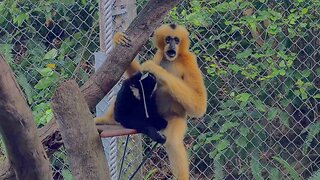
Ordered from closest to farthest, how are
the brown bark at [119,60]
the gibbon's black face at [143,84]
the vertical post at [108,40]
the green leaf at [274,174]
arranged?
the brown bark at [119,60], the gibbon's black face at [143,84], the vertical post at [108,40], the green leaf at [274,174]

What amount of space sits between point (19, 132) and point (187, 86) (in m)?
1.64

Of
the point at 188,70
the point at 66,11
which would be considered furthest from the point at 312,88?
the point at 66,11

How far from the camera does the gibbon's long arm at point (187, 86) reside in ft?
12.5

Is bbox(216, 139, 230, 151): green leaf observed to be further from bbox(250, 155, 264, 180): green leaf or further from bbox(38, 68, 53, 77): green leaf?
bbox(38, 68, 53, 77): green leaf

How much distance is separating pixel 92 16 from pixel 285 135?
4.62ft

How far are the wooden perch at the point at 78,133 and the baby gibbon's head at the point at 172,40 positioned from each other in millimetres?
1318

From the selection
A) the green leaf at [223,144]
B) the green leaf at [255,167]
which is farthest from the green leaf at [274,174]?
A: the green leaf at [223,144]

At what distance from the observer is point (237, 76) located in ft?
16.0

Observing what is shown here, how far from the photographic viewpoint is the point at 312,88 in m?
4.81

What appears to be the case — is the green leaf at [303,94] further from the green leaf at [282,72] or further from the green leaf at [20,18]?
the green leaf at [20,18]

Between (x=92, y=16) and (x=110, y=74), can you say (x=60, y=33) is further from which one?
(x=110, y=74)

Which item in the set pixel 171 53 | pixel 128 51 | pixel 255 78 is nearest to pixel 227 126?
pixel 255 78

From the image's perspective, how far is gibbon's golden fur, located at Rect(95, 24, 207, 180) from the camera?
12.5 feet

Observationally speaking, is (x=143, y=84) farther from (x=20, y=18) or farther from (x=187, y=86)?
(x=20, y=18)
